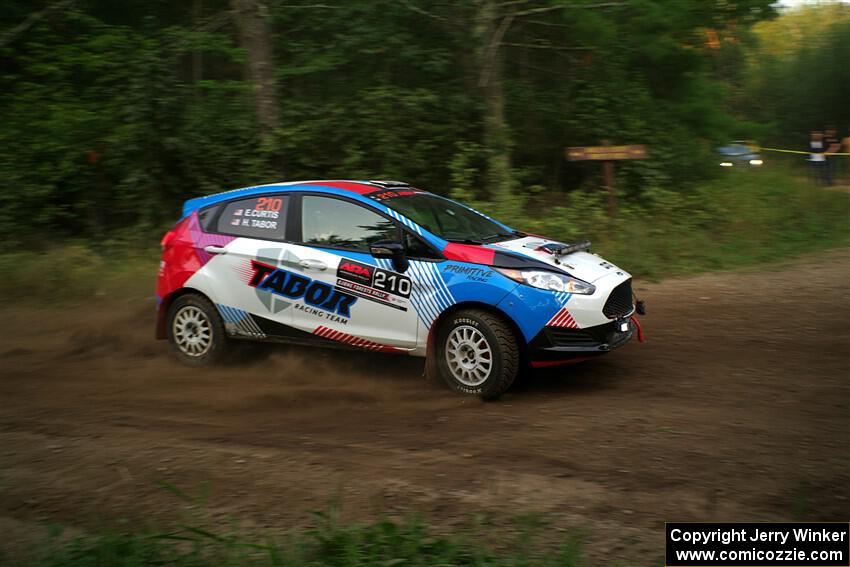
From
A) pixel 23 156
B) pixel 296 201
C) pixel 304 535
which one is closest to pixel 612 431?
pixel 304 535

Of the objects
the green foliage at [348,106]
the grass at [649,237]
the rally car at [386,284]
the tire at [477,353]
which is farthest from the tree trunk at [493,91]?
the tire at [477,353]

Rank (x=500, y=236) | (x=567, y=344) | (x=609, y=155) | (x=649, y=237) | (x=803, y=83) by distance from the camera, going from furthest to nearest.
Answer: (x=803, y=83), (x=609, y=155), (x=649, y=237), (x=500, y=236), (x=567, y=344)

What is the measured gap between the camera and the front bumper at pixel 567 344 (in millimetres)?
6590

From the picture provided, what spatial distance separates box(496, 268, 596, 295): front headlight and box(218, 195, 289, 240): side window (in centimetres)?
234

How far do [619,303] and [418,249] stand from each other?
181cm

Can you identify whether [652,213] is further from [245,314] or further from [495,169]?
[245,314]

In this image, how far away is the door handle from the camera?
741 cm

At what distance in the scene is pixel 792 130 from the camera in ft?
99.8

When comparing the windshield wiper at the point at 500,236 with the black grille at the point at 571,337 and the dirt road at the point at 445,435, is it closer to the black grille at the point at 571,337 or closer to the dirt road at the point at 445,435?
the black grille at the point at 571,337

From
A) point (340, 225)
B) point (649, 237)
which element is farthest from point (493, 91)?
point (340, 225)

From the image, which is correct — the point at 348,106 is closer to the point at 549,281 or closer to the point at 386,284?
the point at 386,284

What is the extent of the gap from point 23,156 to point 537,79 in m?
9.79

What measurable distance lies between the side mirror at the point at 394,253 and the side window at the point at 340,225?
0.18m

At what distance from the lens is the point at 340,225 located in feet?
24.6
